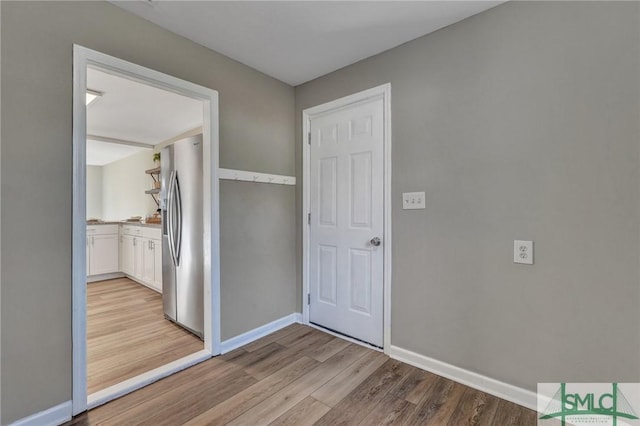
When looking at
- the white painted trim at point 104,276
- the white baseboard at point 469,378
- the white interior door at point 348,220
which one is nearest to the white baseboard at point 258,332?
the white interior door at point 348,220

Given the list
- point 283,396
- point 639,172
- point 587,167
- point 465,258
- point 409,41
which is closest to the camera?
point 639,172

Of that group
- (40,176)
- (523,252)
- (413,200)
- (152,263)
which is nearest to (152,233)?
(152,263)

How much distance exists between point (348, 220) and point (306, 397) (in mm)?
1419

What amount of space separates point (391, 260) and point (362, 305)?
0.54 m

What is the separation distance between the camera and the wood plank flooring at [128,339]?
2.09m

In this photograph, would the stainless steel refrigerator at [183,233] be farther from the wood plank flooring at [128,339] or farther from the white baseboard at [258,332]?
the white baseboard at [258,332]

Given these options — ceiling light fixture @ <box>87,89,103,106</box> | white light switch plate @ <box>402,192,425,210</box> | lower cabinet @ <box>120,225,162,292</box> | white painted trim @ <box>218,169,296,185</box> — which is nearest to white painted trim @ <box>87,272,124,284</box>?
lower cabinet @ <box>120,225,162,292</box>

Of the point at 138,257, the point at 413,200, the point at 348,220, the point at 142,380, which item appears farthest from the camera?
the point at 138,257

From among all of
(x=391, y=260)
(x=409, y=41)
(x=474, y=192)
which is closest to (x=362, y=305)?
(x=391, y=260)

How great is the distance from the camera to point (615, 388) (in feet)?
4.84

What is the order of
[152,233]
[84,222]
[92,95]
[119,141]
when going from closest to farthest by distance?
[84,222], [92,95], [152,233], [119,141]

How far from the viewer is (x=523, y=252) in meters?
1.71

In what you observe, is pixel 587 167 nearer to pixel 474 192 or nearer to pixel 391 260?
pixel 474 192

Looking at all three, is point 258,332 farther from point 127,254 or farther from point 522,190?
point 127,254
